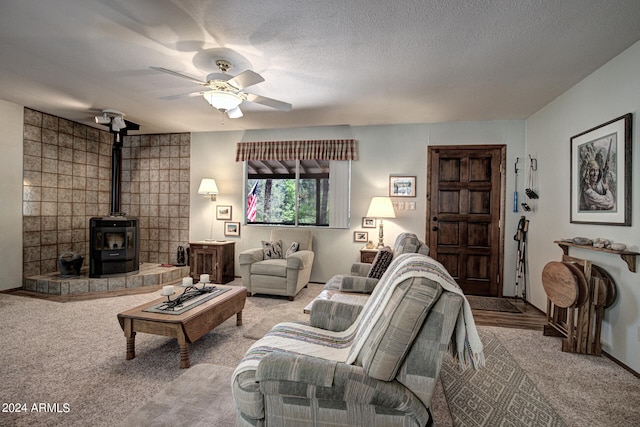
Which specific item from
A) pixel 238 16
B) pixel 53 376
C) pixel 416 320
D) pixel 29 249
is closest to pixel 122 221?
pixel 29 249

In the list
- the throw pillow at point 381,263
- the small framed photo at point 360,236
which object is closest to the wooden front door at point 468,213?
the small framed photo at point 360,236

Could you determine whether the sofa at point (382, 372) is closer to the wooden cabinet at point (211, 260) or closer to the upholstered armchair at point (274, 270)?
the upholstered armchair at point (274, 270)

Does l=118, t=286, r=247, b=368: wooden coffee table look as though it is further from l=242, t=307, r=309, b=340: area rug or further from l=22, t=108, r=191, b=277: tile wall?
l=22, t=108, r=191, b=277: tile wall

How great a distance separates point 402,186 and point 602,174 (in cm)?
230

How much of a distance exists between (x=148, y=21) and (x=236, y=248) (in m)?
3.64

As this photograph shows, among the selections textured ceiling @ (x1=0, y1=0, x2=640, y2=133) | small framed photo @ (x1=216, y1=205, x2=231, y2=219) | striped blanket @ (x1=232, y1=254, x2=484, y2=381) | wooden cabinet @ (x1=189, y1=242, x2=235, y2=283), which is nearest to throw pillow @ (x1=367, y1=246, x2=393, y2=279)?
striped blanket @ (x1=232, y1=254, x2=484, y2=381)

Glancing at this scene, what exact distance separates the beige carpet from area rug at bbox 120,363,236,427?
45 millimetres

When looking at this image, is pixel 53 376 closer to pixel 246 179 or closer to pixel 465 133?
pixel 246 179

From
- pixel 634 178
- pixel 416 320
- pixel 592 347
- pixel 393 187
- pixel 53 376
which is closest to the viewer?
pixel 416 320

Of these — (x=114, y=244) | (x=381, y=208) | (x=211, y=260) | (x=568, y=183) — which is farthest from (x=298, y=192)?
(x=568, y=183)

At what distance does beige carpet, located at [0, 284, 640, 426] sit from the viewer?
1794 millimetres

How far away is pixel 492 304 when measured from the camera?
155 inches

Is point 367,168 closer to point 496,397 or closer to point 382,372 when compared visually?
point 496,397

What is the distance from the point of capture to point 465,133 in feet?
14.5
